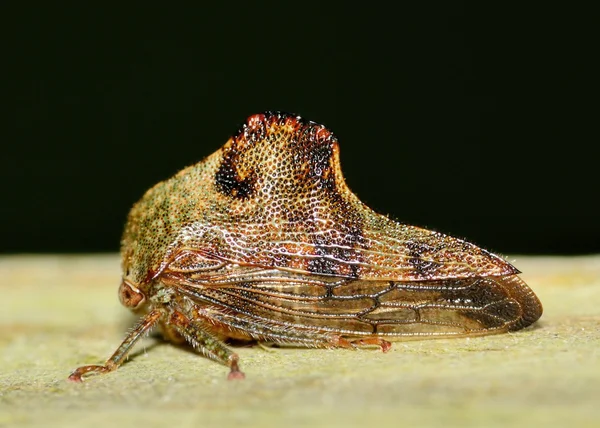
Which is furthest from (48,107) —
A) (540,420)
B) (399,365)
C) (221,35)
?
(540,420)

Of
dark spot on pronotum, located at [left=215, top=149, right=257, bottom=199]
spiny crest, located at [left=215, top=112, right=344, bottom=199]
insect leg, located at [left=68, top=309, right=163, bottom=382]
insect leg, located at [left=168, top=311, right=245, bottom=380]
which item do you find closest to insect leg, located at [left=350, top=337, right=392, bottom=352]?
insect leg, located at [left=168, top=311, right=245, bottom=380]

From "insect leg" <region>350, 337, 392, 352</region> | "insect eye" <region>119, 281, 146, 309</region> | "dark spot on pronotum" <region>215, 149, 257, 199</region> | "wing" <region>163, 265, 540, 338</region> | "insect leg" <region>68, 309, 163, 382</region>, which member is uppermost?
"dark spot on pronotum" <region>215, 149, 257, 199</region>

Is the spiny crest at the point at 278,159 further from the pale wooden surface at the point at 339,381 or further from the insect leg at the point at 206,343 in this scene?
the pale wooden surface at the point at 339,381

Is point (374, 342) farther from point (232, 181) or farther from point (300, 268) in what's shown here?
point (232, 181)

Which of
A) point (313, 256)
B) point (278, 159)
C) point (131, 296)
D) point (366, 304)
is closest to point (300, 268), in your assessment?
point (313, 256)

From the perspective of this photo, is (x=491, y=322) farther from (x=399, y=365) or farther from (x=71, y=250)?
(x=71, y=250)

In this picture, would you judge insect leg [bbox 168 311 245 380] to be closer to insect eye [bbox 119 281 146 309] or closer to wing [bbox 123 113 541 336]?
wing [bbox 123 113 541 336]

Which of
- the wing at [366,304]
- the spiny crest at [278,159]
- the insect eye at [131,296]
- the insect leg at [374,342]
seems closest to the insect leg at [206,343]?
the wing at [366,304]
